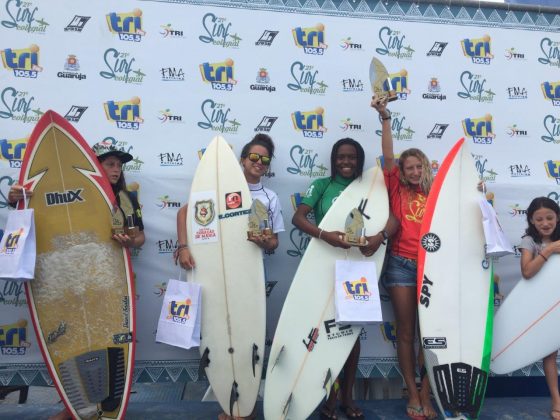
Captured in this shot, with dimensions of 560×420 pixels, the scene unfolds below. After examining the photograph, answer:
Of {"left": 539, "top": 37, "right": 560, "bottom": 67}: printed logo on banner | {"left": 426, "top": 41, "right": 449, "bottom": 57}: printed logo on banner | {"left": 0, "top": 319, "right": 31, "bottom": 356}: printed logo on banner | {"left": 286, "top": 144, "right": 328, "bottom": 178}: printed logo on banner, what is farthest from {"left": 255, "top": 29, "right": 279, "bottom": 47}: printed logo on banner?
{"left": 0, "top": 319, "right": 31, "bottom": 356}: printed logo on banner

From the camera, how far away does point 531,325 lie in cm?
290

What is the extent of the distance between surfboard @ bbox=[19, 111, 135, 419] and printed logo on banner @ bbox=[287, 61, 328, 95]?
1536 millimetres

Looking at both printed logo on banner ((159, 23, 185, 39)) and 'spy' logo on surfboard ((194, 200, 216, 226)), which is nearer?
'spy' logo on surfboard ((194, 200, 216, 226))

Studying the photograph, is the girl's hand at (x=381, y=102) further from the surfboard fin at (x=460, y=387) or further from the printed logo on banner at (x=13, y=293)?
the printed logo on banner at (x=13, y=293)

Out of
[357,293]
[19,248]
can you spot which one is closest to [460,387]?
[357,293]

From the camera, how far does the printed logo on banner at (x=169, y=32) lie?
3.15 meters

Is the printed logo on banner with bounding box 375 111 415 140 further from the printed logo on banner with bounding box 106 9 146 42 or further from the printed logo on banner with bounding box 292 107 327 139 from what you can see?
the printed logo on banner with bounding box 106 9 146 42

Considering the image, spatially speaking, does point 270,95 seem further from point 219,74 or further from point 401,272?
point 401,272

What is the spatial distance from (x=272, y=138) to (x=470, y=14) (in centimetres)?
190

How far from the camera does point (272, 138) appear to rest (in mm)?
3211

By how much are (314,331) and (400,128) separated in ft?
5.50

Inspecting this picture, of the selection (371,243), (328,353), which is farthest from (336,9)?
(328,353)

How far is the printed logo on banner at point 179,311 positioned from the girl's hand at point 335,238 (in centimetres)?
93

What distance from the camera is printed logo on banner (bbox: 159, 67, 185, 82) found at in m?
3.14
